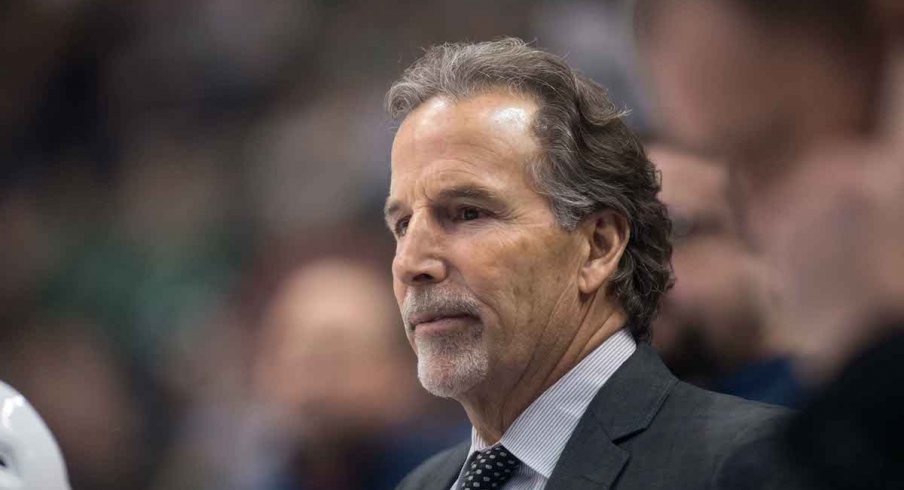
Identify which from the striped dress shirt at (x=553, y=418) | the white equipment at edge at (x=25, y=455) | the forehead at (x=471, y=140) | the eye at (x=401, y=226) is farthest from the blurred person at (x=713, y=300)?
the white equipment at edge at (x=25, y=455)

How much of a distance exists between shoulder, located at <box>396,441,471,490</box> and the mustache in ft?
0.93

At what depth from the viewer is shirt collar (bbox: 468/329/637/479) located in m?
1.54

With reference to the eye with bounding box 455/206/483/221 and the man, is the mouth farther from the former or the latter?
the eye with bounding box 455/206/483/221

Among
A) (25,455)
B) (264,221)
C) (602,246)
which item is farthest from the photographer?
(264,221)

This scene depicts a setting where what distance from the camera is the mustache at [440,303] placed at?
62.4 inches

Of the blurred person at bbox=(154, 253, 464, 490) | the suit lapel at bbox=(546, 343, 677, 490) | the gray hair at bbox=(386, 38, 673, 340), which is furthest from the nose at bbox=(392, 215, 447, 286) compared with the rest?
the blurred person at bbox=(154, 253, 464, 490)

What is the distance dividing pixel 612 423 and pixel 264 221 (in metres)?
1.22

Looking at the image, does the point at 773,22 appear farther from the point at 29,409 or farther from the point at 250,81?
the point at 250,81

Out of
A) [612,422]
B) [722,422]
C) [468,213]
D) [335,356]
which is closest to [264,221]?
[335,356]

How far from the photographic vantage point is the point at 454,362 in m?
1.58

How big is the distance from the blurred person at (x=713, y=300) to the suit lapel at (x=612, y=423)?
8.5 inches

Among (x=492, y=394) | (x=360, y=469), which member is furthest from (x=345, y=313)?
(x=492, y=394)

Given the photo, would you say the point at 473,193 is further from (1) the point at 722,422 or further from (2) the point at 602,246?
(1) the point at 722,422

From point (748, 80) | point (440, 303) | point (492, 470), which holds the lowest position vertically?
point (492, 470)
